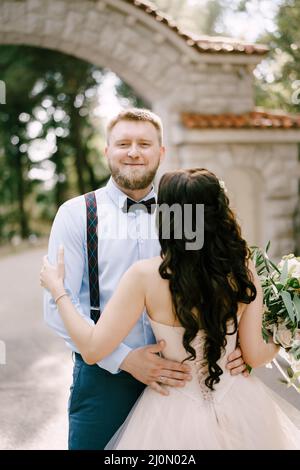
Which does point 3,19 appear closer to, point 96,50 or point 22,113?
point 96,50

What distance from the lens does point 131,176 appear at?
229cm

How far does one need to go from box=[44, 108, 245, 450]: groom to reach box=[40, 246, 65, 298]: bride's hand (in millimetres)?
80

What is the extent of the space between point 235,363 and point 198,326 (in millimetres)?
241

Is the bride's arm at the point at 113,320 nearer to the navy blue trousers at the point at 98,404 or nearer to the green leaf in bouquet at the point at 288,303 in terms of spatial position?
the navy blue trousers at the point at 98,404

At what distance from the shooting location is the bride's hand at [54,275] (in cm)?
201

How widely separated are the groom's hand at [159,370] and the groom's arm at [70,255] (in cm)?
10

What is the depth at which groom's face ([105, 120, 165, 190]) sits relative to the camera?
2.26m

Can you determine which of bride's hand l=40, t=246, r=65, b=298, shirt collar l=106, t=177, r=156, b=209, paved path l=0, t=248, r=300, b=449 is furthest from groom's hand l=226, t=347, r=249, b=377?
shirt collar l=106, t=177, r=156, b=209

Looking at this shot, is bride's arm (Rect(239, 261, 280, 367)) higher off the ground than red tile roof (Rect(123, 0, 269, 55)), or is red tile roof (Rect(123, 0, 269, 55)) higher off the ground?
red tile roof (Rect(123, 0, 269, 55))

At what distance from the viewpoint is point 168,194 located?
1853 mm

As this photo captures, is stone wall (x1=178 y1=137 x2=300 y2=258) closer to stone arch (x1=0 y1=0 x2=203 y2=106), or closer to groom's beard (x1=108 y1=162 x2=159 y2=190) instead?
stone arch (x1=0 y1=0 x2=203 y2=106)

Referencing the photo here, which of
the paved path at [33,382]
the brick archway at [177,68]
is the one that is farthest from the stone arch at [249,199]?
the paved path at [33,382]
